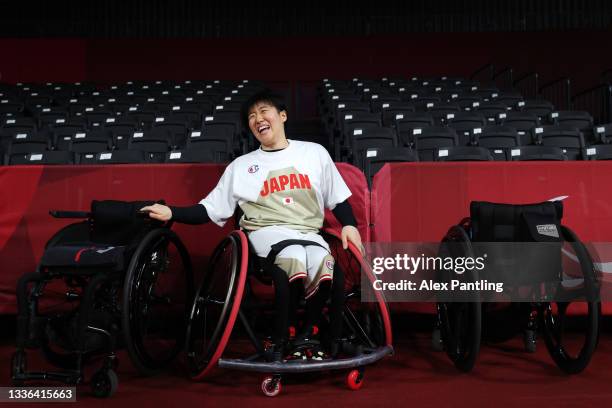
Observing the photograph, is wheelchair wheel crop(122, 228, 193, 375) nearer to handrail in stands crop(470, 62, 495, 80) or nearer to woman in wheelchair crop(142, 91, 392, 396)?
woman in wheelchair crop(142, 91, 392, 396)

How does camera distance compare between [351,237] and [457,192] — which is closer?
[351,237]

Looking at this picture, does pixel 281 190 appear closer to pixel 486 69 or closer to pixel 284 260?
pixel 284 260

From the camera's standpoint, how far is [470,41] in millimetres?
12086

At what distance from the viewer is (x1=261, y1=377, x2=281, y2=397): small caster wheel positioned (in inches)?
76.9

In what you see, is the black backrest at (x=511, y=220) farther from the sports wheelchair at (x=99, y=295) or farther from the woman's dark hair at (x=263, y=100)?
the sports wheelchair at (x=99, y=295)

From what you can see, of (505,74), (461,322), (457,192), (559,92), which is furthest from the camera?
(505,74)

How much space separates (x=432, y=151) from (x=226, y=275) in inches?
123

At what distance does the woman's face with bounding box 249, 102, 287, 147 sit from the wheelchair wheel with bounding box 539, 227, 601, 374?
3.96 ft

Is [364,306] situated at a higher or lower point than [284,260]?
lower

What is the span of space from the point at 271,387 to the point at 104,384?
571mm

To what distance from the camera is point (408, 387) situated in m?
2.04

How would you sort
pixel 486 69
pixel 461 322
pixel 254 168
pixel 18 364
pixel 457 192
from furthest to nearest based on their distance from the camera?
1. pixel 486 69
2. pixel 457 192
3. pixel 254 168
4. pixel 461 322
5. pixel 18 364

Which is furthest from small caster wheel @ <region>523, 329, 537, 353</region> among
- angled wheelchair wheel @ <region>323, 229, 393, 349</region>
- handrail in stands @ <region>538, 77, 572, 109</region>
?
handrail in stands @ <region>538, 77, 572, 109</region>

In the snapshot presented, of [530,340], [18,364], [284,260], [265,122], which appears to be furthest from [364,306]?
[18,364]
